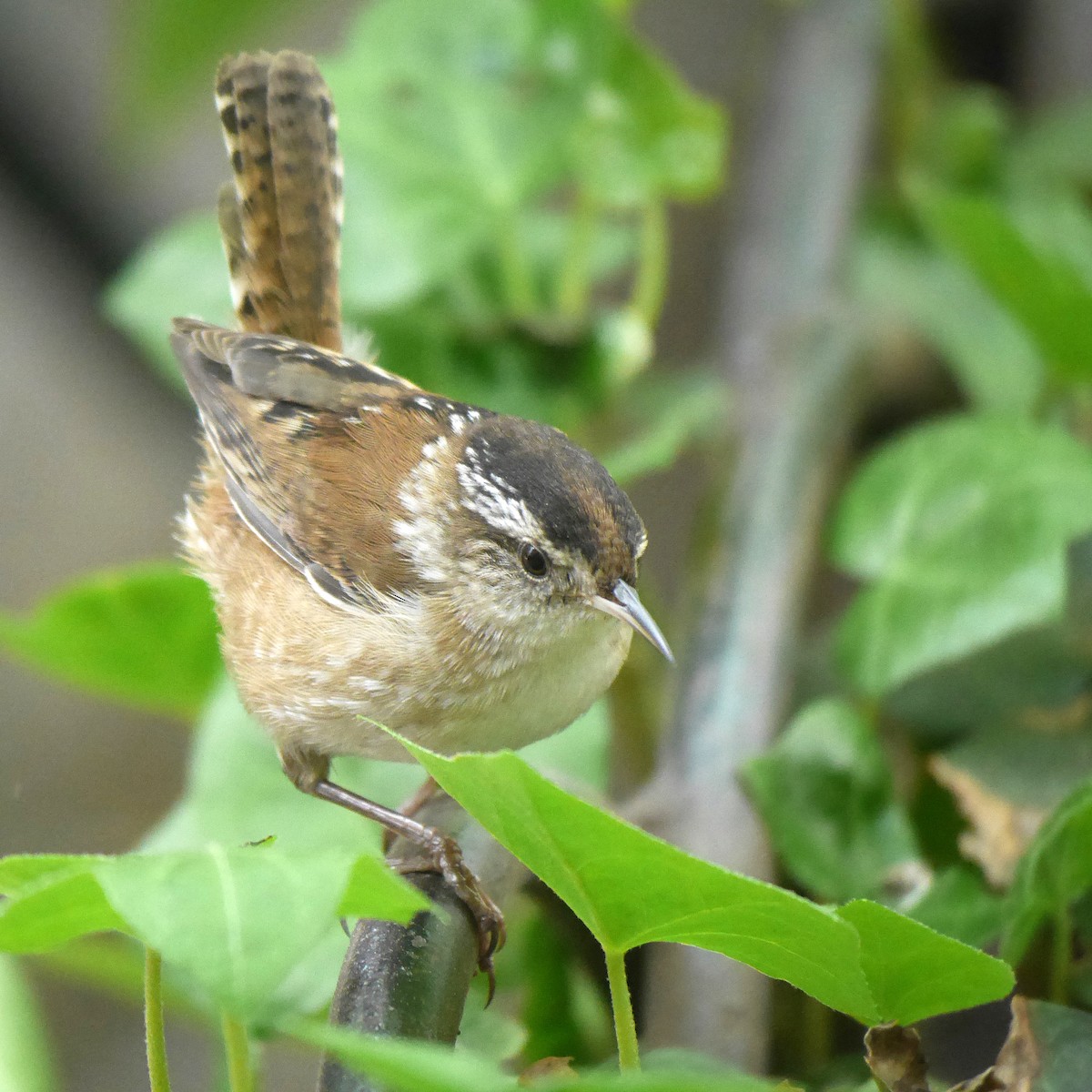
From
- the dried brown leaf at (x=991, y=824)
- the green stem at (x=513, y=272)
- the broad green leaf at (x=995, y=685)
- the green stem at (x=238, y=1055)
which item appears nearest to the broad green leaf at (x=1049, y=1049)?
the dried brown leaf at (x=991, y=824)

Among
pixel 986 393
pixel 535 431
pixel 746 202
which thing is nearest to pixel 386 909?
pixel 535 431

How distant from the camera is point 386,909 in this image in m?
0.95

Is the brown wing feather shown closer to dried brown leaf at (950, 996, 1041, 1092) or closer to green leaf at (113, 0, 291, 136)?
green leaf at (113, 0, 291, 136)

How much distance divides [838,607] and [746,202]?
0.97 meters

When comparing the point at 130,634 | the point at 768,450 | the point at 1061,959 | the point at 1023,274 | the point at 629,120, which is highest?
the point at 629,120

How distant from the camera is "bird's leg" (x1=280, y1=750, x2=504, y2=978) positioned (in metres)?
1.42

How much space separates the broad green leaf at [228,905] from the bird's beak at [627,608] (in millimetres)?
719

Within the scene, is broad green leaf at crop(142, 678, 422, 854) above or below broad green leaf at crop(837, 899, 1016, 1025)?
above

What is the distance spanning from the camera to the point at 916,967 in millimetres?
1167

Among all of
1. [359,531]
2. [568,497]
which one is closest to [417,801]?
[359,531]

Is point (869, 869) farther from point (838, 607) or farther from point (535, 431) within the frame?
point (838, 607)

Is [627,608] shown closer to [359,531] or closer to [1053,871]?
[359,531]

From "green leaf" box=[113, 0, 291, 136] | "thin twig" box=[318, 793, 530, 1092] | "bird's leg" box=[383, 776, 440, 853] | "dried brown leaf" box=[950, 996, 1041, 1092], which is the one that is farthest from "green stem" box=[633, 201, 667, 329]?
"dried brown leaf" box=[950, 996, 1041, 1092]

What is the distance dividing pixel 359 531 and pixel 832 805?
73cm
